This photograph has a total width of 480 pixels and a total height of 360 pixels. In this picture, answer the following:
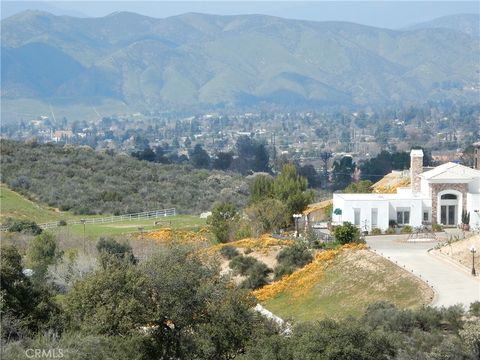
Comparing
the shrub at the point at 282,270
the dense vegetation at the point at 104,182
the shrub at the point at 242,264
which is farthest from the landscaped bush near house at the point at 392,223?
the dense vegetation at the point at 104,182

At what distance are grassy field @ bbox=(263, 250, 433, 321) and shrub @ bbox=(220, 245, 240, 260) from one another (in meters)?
4.08

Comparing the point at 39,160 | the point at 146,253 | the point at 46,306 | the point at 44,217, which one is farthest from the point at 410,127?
the point at 46,306

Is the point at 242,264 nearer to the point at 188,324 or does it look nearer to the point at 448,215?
the point at 448,215

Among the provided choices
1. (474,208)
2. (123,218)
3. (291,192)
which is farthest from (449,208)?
(123,218)

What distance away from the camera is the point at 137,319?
20.5 meters

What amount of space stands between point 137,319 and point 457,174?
17.6 metres

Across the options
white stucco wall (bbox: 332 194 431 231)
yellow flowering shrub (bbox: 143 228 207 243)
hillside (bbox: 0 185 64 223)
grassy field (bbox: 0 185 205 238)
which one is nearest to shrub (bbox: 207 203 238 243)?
yellow flowering shrub (bbox: 143 228 207 243)

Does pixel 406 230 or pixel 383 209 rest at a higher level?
pixel 383 209

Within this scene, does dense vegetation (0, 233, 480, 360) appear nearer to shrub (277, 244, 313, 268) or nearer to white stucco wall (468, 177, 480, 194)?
shrub (277, 244, 313, 268)

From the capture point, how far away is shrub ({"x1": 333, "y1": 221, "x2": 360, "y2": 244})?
31812 millimetres

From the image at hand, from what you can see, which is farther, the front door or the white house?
the front door

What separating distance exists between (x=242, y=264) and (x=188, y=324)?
10.7 meters

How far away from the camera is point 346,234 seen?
3180 centimetres

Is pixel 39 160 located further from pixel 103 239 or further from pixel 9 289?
pixel 9 289
